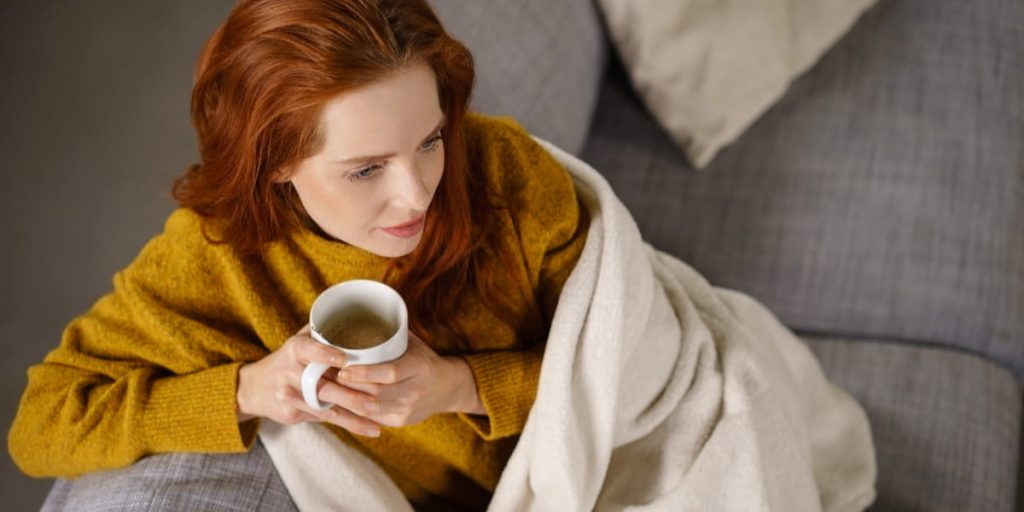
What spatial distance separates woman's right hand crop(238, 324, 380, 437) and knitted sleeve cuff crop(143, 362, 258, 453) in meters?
0.02

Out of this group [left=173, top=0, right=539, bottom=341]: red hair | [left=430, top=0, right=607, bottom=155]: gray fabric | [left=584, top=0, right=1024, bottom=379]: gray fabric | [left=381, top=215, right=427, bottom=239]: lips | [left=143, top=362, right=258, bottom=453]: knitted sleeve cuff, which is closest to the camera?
[left=173, top=0, right=539, bottom=341]: red hair

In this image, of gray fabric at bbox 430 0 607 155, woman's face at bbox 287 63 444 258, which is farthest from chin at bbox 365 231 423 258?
gray fabric at bbox 430 0 607 155

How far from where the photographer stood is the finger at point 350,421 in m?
1.04

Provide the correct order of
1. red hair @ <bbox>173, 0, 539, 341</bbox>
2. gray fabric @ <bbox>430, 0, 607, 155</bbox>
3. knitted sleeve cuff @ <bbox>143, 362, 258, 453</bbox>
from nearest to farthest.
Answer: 1. red hair @ <bbox>173, 0, 539, 341</bbox>
2. knitted sleeve cuff @ <bbox>143, 362, 258, 453</bbox>
3. gray fabric @ <bbox>430, 0, 607, 155</bbox>

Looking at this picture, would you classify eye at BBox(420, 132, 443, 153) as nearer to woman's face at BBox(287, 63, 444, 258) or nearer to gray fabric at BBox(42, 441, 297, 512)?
woman's face at BBox(287, 63, 444, 258)

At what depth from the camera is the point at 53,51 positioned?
99.3 inches

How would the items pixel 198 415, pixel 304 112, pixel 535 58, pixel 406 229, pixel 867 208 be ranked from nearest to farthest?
pixel 304 112
pixel 406 229
pixel 198 415
pixel 535 58
pixel 867 208

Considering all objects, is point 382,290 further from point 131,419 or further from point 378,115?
point 131,419

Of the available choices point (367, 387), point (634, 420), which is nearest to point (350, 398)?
point (367, 387)

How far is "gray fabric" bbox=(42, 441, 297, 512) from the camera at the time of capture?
110 cm

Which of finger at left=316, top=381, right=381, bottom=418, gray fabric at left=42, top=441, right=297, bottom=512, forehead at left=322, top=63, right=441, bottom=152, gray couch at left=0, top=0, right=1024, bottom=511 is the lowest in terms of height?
gray couch at left=0, top=0, right=1024, bottom=511

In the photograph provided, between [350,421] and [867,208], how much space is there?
102cm

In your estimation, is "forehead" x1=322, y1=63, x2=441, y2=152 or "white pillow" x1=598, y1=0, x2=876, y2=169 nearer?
"forehead" x1=322, y1=63, x2=441, y2=152

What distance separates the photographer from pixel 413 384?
1049mm
